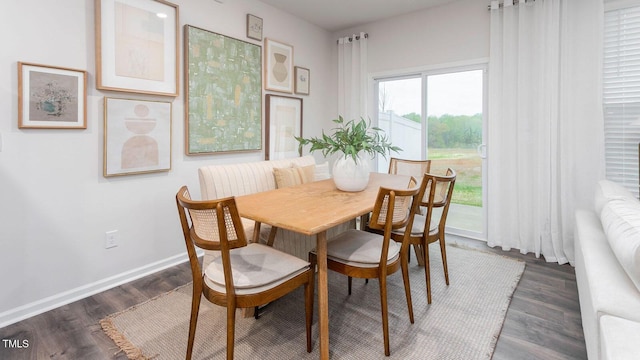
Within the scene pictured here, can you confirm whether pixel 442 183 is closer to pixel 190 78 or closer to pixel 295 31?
pixel 190 78

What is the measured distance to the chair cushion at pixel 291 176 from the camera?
2.87 meters

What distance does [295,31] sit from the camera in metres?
3.98

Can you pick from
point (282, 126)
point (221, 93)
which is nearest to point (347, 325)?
point (221, 93)

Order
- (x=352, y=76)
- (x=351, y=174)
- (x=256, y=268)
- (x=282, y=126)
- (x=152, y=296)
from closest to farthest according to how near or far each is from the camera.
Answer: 1. (x=256, y=268)
2. (x=351, y=174)
3. (x=152, y=296)
4. (x=282, y=126)
5. (x=352, y=76)

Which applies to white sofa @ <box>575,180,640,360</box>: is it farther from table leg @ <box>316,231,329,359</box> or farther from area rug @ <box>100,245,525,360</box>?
table leg @ <box>316,231,329,359</box>

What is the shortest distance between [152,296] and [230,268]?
4.43ft

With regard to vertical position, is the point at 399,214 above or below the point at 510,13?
below

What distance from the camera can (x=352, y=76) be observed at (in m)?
4.32

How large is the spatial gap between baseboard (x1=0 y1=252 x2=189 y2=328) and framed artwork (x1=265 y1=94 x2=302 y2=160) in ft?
5.11

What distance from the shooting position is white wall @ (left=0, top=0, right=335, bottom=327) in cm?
199

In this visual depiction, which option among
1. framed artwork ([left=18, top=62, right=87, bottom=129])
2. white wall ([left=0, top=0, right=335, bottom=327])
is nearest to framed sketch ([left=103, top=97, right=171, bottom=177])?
white wall ([left=0, top=0, right=335, bottom=327])

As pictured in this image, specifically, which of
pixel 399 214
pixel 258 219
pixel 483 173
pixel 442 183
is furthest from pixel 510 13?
pixel 258 219

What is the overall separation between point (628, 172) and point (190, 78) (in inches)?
153

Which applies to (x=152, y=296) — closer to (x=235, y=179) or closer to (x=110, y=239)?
(x=110, y=239)
